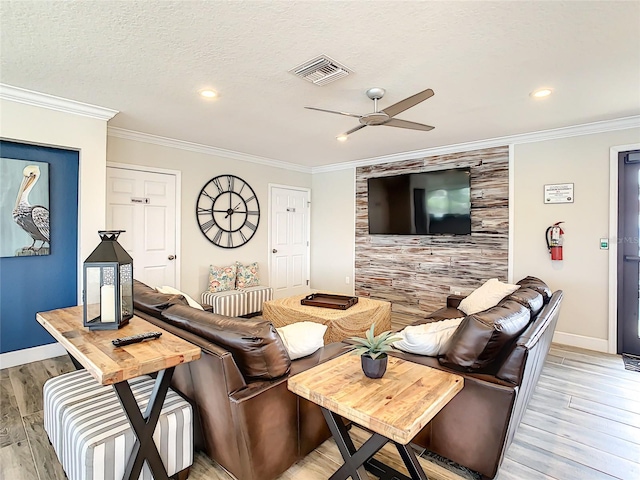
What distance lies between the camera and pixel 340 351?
216 centimetres

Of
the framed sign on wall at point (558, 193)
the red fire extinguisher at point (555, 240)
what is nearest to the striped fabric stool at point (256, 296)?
the red fire extinguisher at point (555, 240)

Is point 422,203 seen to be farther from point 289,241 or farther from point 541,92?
point 289,241

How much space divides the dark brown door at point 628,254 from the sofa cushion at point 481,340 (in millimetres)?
2809

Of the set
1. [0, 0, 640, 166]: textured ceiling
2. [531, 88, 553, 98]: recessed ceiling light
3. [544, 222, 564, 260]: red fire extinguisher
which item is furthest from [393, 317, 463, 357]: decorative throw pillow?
[544, 222, 564, 260]: red fire extinguisher

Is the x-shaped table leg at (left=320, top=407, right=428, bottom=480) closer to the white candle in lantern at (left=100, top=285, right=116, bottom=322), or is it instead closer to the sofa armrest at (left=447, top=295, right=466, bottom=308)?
the white candle in lantern at (left=100, top=285, right=116, bottom=322)

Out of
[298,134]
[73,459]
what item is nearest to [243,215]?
[298,134]

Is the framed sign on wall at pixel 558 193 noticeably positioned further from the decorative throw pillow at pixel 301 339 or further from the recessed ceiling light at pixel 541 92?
the decorative throw pillow at pixel 301 339

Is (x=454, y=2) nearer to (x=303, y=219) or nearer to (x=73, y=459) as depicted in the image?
(x=73, y=459)

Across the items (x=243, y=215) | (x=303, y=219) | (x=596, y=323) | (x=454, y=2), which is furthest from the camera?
(x=303, y=219)

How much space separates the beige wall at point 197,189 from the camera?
14.1 ft

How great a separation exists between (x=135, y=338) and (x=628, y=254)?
4.69m

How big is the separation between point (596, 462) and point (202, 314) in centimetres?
242

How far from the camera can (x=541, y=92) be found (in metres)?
2.90

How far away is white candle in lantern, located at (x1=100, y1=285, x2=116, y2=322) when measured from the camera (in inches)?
65.6
